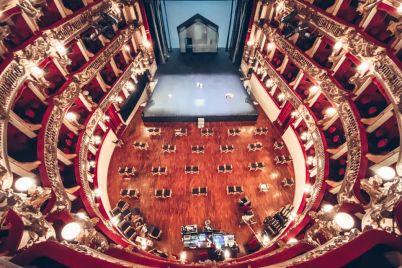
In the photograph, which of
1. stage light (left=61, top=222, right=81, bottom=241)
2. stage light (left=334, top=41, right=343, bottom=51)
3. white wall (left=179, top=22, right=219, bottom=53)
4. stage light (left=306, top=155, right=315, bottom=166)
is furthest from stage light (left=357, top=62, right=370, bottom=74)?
white wall (left=179, top=22, right=219, bottom=53)

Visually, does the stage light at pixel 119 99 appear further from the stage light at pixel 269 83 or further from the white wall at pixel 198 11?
the stage light at pixel 269 83

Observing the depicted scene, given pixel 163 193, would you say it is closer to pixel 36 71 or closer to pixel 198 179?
pixel 198 179

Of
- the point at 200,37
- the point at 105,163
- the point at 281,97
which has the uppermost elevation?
the point at 200,37

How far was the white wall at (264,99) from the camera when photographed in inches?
596

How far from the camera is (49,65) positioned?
9.26m

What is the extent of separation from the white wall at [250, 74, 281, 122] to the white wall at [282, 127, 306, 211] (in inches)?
70.8

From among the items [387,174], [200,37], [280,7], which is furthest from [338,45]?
[200,37]

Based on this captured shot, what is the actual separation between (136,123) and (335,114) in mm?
12566

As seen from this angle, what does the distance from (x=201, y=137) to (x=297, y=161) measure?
20.9ft

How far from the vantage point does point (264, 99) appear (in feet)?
53.1

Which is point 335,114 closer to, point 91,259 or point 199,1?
point 91,259

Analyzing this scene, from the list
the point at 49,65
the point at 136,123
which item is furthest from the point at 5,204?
the point at 136,123

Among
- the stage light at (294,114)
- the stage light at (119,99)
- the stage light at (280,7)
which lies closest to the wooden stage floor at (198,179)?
the stage light at (119,99)

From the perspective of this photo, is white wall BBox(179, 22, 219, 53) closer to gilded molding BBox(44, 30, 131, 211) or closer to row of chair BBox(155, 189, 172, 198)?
gilded molding BBox(44, 30, 131, 211)
